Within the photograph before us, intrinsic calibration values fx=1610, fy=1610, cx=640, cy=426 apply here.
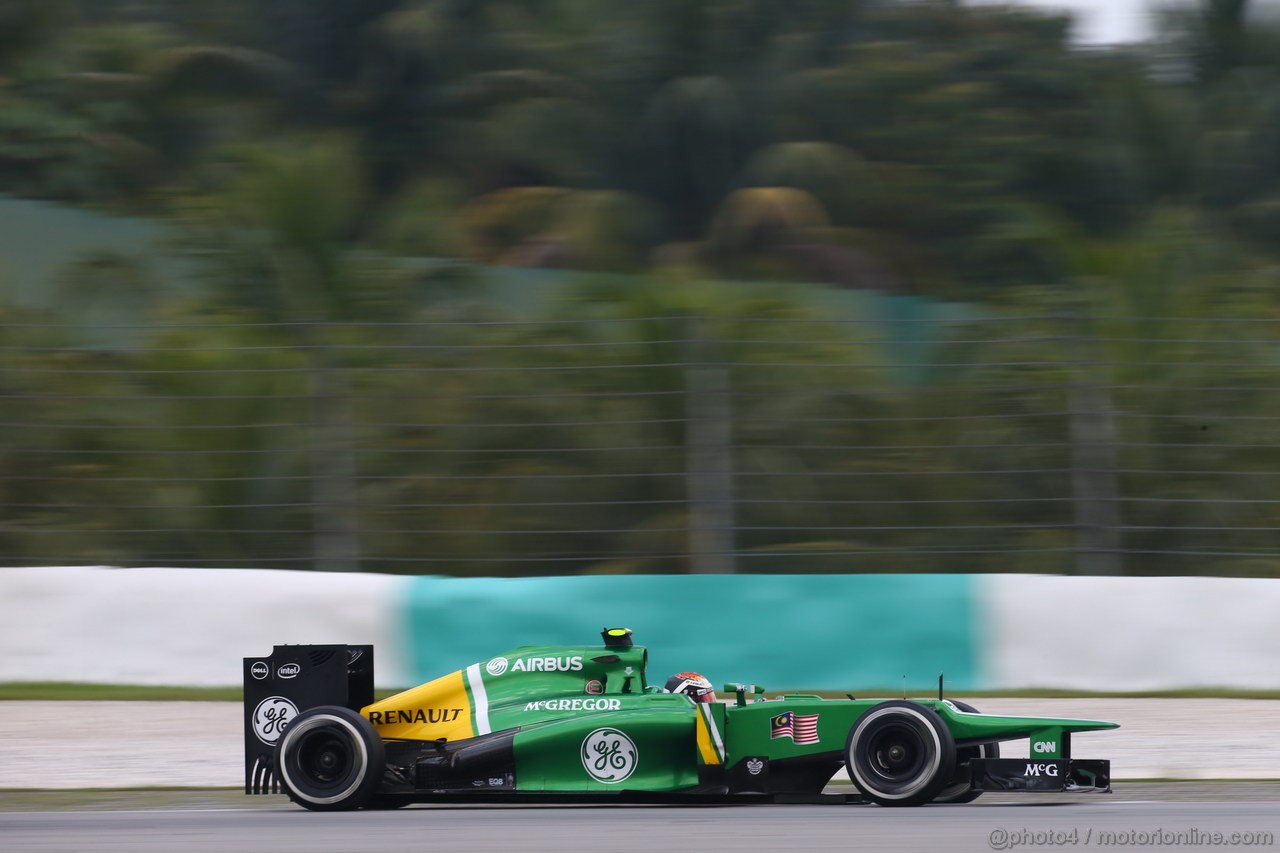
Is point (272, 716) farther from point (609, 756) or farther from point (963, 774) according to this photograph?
point (963, 774)

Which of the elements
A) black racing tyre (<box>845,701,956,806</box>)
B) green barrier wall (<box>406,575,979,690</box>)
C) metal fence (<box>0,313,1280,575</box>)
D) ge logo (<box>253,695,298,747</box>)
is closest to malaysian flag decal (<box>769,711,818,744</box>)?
black racing tyre (<box>845,701,956,806</box>)

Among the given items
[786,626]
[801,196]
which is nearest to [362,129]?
[801,196]

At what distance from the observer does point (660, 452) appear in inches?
395

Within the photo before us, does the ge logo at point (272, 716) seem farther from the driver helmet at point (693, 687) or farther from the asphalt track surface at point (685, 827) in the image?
the driver helmet at point (693, 687)

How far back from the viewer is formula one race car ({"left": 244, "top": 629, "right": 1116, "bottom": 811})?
19.4 feet

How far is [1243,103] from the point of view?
2092 cm

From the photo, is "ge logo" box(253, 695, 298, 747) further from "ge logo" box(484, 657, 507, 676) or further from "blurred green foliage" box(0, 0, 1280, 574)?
"blurred green foliage" box(0, 0, 1280, 574)

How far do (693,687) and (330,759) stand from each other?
1465 millimetres

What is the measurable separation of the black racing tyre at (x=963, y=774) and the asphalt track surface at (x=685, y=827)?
69 mm

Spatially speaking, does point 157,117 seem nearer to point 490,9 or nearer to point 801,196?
point 490,9

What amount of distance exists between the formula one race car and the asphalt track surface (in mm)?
98

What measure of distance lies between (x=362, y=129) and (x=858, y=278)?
7.74m

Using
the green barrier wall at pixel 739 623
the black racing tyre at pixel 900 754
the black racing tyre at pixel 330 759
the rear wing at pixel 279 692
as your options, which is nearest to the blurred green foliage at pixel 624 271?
the green barrier wall at pixel 739 623

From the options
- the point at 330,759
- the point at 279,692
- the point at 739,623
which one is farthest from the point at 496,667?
the point at 739,623
